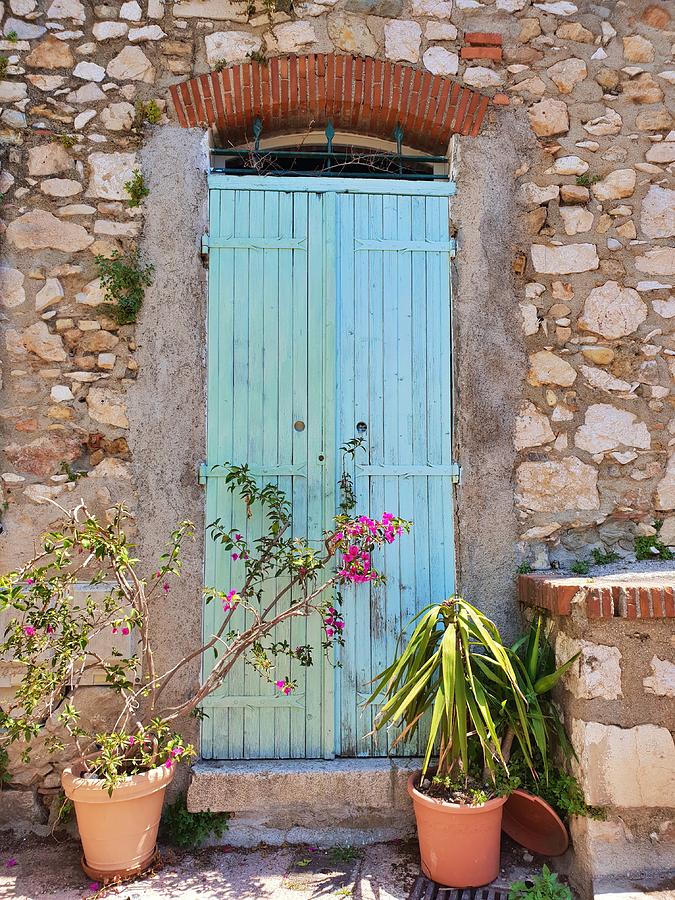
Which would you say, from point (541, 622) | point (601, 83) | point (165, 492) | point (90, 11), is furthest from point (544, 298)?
point (90, 11)

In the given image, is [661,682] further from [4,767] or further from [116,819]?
[4,767]

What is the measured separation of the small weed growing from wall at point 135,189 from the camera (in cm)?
341

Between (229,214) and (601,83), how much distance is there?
79.0 inches

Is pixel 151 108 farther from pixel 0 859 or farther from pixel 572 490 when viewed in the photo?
pixel 0 859

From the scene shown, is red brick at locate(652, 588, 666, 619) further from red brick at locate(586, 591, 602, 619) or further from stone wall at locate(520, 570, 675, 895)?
red brick at locate(586, 591, 602, 619)

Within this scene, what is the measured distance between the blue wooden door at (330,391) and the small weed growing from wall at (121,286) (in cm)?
34

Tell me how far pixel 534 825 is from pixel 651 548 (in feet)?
4.47

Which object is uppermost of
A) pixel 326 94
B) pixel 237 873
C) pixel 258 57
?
pixel 258 57

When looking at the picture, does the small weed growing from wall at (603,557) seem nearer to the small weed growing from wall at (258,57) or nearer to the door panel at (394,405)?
A: the door panel at (394,405)

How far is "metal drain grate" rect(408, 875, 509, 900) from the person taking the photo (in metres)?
2.62

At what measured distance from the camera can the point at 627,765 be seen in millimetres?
2688

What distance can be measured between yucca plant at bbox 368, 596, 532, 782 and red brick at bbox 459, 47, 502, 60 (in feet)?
8.90

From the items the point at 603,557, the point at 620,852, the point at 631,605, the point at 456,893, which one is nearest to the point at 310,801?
the point at 456,893

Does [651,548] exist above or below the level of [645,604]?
above
